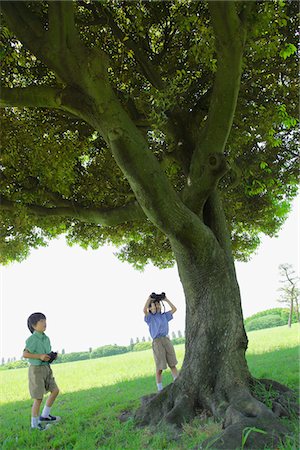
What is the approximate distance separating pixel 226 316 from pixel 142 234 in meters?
7.31

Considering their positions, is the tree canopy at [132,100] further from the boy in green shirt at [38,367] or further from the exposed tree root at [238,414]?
the exposed tree root at [238,414]

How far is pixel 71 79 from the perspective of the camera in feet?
21.0

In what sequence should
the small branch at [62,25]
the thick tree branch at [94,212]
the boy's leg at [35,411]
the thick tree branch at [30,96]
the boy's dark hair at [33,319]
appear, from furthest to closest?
the thick tree branch at [94,212], the boy's dark hair at [33,319], the boy's leg at [35,411], the thick tree branch at [30,96], the small branch at [62,25]

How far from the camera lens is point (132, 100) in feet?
28.7

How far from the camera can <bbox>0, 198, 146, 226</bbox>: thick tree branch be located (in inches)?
349

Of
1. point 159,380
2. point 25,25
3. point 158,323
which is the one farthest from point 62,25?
point 159,380

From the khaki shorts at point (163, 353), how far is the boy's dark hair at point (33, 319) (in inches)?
102

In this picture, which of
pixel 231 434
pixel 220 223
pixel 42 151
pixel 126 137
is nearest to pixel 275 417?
pixel 231 434

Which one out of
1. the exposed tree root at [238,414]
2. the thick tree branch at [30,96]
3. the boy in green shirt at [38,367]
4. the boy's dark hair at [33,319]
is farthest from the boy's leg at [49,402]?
the thick tree branch at [30,96]

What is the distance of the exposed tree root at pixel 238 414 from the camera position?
15.3 ft

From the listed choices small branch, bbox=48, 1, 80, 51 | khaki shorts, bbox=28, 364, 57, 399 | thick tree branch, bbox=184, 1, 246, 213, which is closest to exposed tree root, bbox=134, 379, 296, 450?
khaki shorts, bbox=28, 364, 57, 399

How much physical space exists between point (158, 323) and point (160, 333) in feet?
0.71

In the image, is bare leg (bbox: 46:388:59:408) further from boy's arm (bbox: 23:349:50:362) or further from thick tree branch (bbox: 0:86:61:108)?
thick tree branch (bbox: 0:86:61:108)

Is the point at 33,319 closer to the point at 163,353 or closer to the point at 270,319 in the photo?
the point at 163,353
